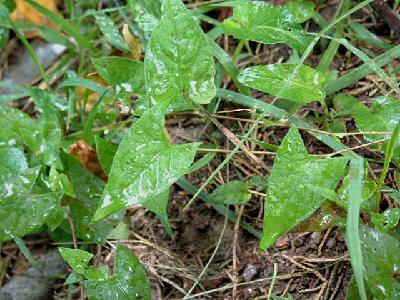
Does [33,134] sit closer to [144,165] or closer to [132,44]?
[132,44]

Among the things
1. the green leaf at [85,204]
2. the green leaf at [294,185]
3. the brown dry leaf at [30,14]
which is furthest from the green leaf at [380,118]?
the brown dry leaf at [30,14]

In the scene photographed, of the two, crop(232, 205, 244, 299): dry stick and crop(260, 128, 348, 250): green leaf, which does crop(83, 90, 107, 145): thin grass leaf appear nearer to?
crop(232, 205, 244, 299): dry stick

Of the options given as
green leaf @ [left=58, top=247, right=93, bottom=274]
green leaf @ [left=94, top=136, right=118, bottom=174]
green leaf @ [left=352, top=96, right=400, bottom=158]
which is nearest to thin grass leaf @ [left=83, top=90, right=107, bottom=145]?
green leaf @ [left=94, top=136, right=118, bottom=174]

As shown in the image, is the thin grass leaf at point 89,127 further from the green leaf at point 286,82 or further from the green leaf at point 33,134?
the green leaf at point 286,82

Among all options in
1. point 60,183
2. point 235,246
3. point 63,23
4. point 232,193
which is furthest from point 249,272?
point 63,23

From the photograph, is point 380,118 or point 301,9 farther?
point 301,9

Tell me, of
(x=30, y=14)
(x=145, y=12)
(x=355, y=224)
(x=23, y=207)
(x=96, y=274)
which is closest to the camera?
(x=355, y=224)

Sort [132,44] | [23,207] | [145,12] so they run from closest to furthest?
[23,207] < [145,12] < [132,44]
